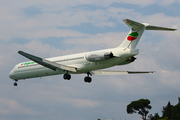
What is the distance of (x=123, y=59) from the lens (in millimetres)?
36000

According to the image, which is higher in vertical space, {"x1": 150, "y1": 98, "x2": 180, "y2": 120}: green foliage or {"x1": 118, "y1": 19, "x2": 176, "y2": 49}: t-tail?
{"x1": 118, "y1": 19, "x2": 176, "y2": 49}: t-tail

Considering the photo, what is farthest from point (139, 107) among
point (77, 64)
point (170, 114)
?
point (77, 64)

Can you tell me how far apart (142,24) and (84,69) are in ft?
29.6

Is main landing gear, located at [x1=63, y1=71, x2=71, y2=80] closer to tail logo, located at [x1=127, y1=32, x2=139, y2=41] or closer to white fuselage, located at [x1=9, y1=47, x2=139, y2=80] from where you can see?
white fuselage, located at [x1=9, y1=47, x2=139, y2=80]

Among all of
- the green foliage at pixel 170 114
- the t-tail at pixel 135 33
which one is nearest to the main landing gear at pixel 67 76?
the t-tail at pixel 135 33

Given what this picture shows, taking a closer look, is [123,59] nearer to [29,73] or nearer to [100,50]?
[100,50]

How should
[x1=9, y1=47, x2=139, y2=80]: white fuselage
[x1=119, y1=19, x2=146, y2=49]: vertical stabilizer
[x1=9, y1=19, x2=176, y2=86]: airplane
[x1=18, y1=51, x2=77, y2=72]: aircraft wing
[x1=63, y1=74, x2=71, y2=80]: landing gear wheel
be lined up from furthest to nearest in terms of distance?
[x1=63, y1=74, x2=71, y2=80]: landing gear wheel → [x1=18, y1=51, x2=77, y2=72]: aircraft wing → [x1=9, y1=47, x2=139, y2=80]: white fuselage → [x1=9, y1=19, x2=176, y2=86]: airplane → [x1=119, y1=19, x2=146, y2=49]: vertical stabilizer

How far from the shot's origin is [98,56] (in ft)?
120

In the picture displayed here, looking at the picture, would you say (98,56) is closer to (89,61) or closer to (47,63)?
(89,61)

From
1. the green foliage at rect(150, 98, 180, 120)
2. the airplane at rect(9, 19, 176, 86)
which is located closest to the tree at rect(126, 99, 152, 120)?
the green foliage at rect(150, 98, 180, 120)

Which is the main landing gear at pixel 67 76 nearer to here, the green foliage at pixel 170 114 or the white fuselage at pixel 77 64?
the white fuselage at pixel 77 64

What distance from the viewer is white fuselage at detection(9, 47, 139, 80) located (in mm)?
35969

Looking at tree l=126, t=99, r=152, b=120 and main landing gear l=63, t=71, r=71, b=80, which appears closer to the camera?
main landing gear l=63, t=71, r=71, b=80

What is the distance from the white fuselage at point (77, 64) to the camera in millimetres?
35969
